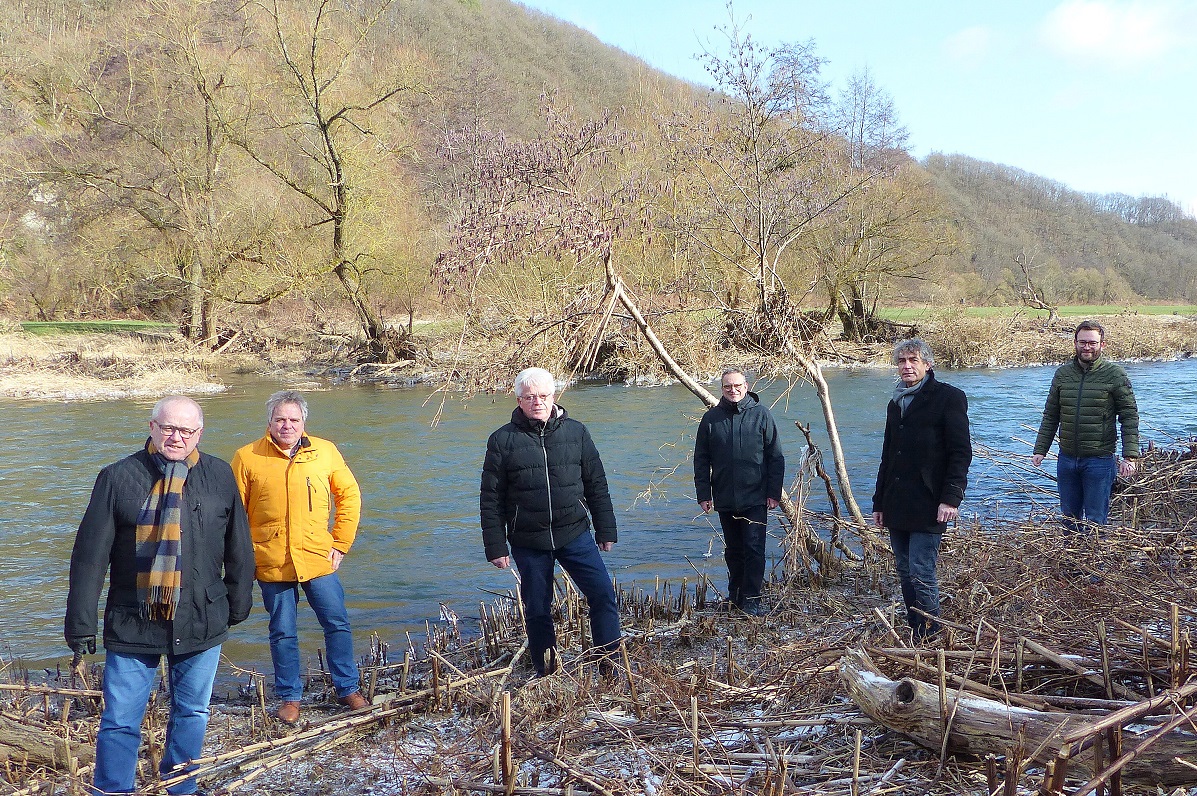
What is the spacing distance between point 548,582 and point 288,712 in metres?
1.64

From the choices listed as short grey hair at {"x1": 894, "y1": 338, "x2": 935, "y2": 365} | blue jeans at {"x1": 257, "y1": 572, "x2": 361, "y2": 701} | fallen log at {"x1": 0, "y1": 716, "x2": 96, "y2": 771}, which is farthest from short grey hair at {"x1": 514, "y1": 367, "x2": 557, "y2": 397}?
fallen log at {"x1": 0, "y1": 716, "x2": 96, "y2": 771}

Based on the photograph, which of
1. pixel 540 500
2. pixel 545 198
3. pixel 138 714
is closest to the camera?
pixel 138 714

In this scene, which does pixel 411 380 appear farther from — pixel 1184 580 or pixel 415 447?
pixel 1184 580

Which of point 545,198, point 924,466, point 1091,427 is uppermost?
point 545,198

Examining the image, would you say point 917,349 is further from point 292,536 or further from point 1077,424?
point 292,536

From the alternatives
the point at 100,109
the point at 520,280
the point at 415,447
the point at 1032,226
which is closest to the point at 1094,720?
the point at 415,447

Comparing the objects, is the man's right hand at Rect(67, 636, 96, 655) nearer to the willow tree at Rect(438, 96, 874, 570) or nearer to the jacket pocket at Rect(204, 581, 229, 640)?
the jacket pocket at Rect(204, 581, 229, 640)

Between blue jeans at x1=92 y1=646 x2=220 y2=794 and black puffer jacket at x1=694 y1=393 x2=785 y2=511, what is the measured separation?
368 cm

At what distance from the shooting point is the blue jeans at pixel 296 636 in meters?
4.95

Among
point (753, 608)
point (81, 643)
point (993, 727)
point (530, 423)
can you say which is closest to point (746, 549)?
point (753, 608)

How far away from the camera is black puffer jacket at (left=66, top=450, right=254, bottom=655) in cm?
362

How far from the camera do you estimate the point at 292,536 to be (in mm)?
4871

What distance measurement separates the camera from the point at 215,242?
27609 mm

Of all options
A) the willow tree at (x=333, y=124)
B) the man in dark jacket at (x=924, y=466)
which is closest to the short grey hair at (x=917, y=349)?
the man in dark jacket at (x=924, y=466)
